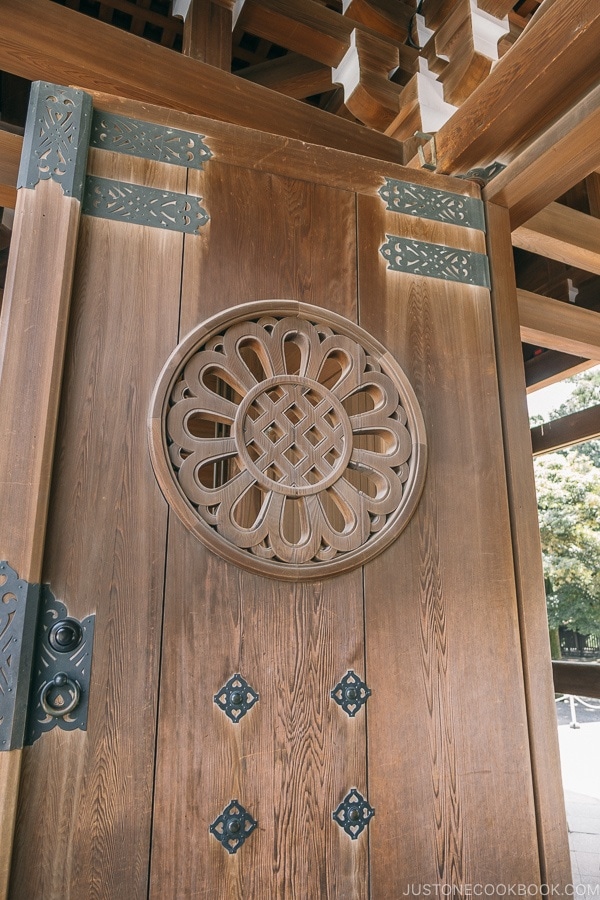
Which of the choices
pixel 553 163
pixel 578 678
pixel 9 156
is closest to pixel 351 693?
pixel 553 163

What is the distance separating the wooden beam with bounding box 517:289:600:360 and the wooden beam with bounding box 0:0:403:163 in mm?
1583

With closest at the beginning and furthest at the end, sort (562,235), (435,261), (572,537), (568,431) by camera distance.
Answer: (435,261)
(562,235)
(568,431)
(572,537)

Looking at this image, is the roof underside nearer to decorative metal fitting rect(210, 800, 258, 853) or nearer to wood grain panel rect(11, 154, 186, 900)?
wood grain panel rect(11, 154, 186, 900)

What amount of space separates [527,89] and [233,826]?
6.41 feet

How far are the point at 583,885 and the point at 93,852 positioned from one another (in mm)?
3179

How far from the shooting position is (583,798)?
16.4ft

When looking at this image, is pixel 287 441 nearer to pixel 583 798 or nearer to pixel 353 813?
pixel 353 813

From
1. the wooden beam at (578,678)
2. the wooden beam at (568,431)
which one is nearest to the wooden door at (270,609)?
the wooden beam at (578,678)

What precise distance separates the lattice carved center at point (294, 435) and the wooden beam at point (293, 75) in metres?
1.53

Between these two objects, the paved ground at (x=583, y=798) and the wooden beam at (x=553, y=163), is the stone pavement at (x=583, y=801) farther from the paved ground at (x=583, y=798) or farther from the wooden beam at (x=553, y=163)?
the wooden beam at (x=553, y=163)

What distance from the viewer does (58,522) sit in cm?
132

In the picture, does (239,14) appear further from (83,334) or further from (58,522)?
(58,522)

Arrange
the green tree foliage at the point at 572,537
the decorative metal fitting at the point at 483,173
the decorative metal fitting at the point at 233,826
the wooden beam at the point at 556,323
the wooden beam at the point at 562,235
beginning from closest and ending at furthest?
1. the decorative metal fitting at the point at 233,826
2. the decorative metal fitting at the point at 483,173
3. the wooden beam at the point at 562,235
4. the wooden beam at the point at 556,323
5. the green tree foliage at the point at 572,537

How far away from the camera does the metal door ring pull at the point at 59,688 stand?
4.02ft
